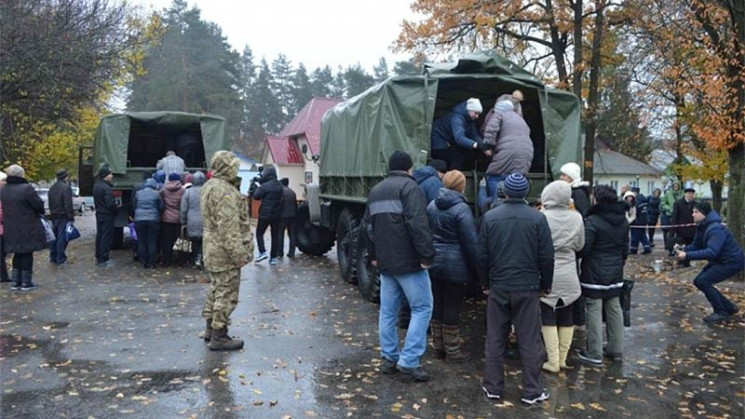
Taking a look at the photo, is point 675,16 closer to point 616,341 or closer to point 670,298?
point 670,298

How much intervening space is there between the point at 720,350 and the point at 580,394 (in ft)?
7.78

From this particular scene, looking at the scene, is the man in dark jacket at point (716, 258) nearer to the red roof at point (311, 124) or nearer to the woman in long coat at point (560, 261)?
the woman in long coat at point (560, 261)

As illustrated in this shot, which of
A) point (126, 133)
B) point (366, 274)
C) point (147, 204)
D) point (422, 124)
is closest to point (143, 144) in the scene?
point (126, 133)

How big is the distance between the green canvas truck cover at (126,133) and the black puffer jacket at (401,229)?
337 inches

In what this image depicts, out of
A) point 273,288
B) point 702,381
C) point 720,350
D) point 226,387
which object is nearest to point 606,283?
point 702,381

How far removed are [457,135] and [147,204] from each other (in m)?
5.99

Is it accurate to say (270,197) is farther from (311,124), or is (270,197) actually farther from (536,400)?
(311,124)

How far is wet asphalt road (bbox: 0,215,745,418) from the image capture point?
471cm

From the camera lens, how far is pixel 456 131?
787cm

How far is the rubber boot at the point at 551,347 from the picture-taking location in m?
5.57

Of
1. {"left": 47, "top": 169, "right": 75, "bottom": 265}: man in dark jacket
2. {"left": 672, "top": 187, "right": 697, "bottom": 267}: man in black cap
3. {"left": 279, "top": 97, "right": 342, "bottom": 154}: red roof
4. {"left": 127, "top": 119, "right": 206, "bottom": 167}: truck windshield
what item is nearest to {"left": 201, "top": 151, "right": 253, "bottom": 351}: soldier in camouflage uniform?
{"left": 47, "top": 169, "right": 75, "bottom": 265}: man in dark jacket

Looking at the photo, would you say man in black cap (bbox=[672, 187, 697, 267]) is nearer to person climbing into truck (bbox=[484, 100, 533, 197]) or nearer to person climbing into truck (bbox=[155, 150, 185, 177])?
person climbing into truck (bbox=[484, 100, 533, 197])

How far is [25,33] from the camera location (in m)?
13.6

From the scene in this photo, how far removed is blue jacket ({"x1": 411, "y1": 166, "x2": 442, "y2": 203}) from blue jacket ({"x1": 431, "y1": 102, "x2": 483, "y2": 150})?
117cm
